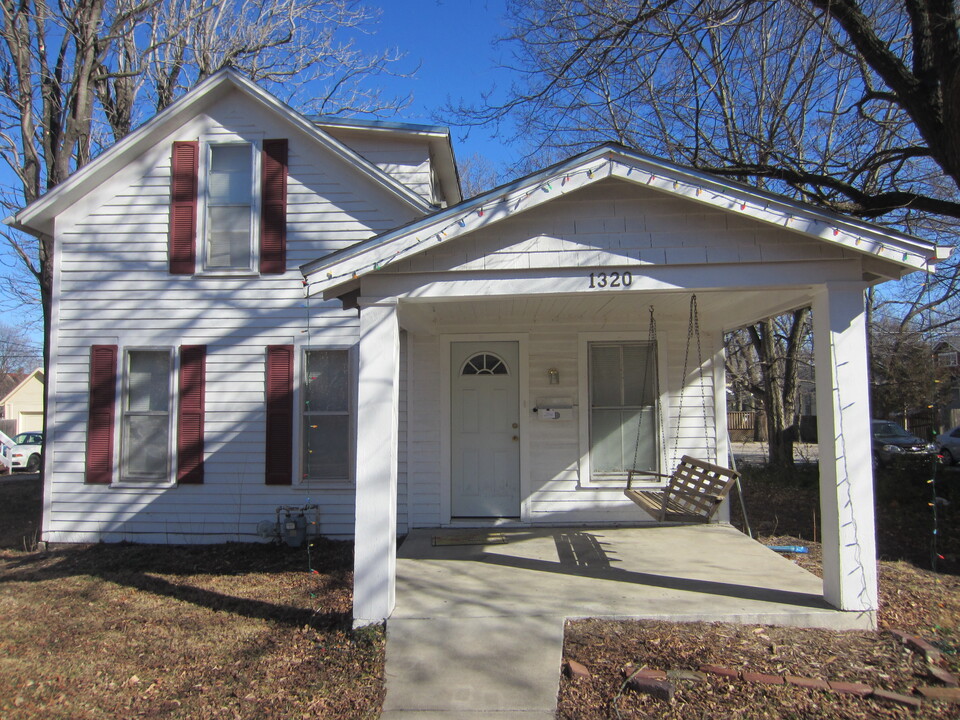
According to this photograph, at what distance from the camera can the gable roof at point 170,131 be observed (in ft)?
26.3

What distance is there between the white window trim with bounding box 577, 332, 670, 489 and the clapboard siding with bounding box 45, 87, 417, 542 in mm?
2748

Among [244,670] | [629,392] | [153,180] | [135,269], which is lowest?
[244,670]

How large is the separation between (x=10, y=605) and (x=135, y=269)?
4.07m

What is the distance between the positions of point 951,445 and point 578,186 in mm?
18962

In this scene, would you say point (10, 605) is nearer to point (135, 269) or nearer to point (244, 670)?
point (244, 670)

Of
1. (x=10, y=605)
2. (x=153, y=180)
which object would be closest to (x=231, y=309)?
(x=153, y=180)

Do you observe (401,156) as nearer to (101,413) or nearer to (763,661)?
(101,413)

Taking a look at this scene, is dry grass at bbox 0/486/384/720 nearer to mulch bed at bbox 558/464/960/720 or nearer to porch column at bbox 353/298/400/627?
porch column at bbox 353/298/400/627

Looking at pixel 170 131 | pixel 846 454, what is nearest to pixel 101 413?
pixel 170 131

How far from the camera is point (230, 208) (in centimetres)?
845

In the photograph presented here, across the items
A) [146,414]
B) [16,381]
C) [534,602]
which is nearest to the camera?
[534,602]

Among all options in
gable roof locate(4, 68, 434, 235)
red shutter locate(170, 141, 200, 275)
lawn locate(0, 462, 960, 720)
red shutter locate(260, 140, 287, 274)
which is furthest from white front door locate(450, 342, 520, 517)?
red shutter locate(170, 141, 200, 275)

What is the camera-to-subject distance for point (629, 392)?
813 cm

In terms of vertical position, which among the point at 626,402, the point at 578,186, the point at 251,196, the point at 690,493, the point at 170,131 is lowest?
the point at 690,493
